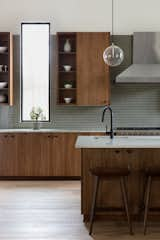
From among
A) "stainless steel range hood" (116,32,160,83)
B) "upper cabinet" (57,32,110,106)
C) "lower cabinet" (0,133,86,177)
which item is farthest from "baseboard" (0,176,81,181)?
"stainless steel range hood" (116,32,160,83)

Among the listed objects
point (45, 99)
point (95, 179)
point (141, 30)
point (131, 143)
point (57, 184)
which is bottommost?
point (57, 184)

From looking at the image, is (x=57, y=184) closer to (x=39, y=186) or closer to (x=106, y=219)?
(x=39, y=186)

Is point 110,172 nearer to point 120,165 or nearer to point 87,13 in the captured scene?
point 120,165

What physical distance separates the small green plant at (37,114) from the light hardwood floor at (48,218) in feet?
4.63

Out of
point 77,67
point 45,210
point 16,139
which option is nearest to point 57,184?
point 16,139

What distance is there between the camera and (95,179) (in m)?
4.25

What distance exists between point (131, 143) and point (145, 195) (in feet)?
1.98

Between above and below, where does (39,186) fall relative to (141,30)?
below

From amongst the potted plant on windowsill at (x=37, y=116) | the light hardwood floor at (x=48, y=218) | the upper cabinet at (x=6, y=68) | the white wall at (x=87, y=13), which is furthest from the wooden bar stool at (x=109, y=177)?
the white wall at (x=87, y=13)

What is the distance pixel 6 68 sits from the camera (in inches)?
276

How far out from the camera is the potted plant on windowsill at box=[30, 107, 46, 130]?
23.1ft

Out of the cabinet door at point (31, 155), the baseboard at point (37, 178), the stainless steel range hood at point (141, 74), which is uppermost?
the stainless steel range hood at point (141, 74)

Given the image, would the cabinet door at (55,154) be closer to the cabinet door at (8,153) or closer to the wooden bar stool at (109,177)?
the cabinet door at (8,153)

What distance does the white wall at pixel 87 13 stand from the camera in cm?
718
